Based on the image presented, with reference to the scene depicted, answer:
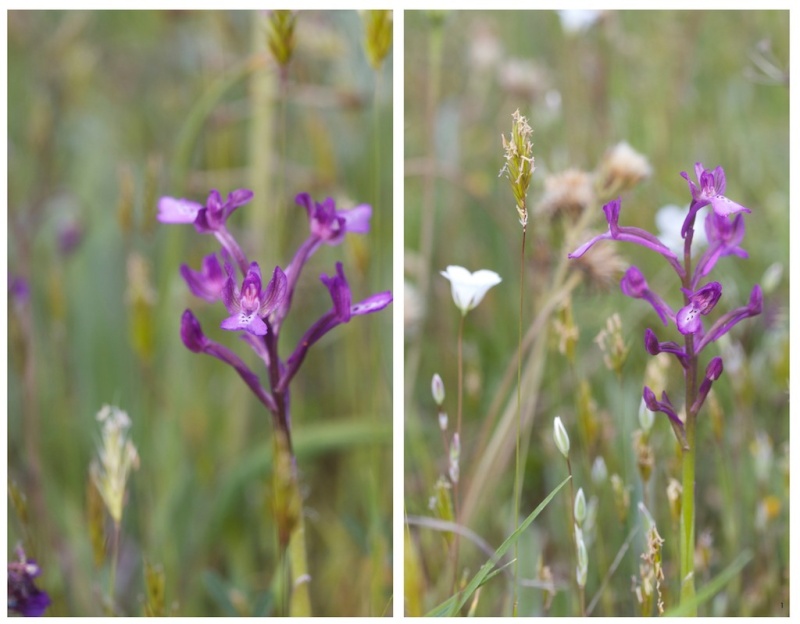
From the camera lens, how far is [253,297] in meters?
0.62

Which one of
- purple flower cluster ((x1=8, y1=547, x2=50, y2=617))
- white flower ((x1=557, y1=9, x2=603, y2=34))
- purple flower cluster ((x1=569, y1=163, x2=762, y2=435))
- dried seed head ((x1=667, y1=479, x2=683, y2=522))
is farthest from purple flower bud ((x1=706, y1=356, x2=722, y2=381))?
purple flower cluster ((x1=8, y1=547, x2=50, y2=617))

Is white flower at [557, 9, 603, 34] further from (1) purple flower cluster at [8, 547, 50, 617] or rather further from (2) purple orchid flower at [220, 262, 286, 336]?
(1) purple flower cluster at [8, 547, 50, 617]

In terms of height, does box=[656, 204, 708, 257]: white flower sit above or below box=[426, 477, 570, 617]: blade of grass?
above

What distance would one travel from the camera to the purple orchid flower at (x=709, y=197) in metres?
0.65

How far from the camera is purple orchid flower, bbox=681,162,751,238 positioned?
0.65 meters

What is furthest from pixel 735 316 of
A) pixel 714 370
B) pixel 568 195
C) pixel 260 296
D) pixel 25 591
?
pixel 25 591

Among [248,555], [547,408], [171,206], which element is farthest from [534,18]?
[248,555]

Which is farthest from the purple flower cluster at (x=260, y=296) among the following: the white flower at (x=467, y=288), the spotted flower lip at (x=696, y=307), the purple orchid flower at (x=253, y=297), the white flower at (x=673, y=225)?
the white flower at (x=673, y=225)

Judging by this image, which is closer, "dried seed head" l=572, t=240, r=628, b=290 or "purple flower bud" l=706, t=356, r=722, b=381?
"purple flower bud" l=706, t=356, r=722, b=381

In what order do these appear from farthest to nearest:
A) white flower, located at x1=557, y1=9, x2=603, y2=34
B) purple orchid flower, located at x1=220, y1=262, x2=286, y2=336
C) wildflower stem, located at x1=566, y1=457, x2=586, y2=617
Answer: white flower, located at x1=557, y1=9, x2=603, y2=34 < wildflower stem, located at x1=566, y1=457, x2=586, y2=617 < purple orchid flower, located at x1=220, y1=262, x2=286, y2=336

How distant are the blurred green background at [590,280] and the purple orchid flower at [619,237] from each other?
0.45ft

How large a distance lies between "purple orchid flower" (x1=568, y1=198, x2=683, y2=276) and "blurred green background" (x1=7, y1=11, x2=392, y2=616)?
0.26 metres
